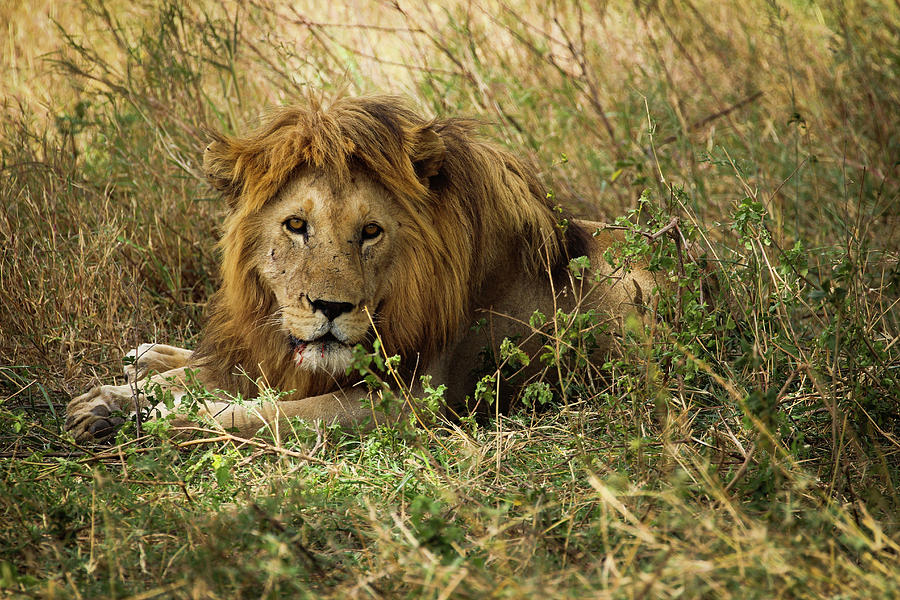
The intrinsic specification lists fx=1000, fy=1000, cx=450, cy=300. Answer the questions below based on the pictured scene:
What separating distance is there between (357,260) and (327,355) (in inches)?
13.2

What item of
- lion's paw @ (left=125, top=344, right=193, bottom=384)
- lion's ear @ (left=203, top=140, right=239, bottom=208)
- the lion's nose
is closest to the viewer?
the lion's nose

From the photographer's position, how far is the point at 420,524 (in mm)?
2582

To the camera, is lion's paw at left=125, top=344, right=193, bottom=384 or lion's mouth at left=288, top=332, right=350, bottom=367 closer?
lion's mouth at left=288, top=332, right=350, bottom=367

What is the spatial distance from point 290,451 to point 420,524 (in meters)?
0.68

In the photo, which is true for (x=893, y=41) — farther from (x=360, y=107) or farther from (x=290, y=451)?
(x=290, y=451)

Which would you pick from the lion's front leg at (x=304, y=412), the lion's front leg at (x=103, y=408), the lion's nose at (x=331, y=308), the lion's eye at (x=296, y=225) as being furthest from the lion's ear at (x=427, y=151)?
the lion's front leg at (x=103, y=408)

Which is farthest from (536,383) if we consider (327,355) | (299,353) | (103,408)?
(103,408)

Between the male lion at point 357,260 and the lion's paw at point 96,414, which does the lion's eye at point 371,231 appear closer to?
the male lion at point 357,260

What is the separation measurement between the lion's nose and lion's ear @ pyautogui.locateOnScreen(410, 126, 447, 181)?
57 cm

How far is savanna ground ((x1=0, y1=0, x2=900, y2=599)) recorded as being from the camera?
2393 millimetres

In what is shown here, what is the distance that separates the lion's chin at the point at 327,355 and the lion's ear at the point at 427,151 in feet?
2.23

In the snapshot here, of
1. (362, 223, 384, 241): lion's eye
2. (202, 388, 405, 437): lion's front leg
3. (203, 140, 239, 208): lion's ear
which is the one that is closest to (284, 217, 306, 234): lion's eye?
(362, 223, 384, 241): lion's eye

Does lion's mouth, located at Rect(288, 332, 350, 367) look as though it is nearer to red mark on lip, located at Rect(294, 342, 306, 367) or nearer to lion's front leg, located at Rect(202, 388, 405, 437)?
red mark on lip, located at Rect(294, 342, 306, 367)

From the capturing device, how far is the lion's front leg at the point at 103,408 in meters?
3.37
